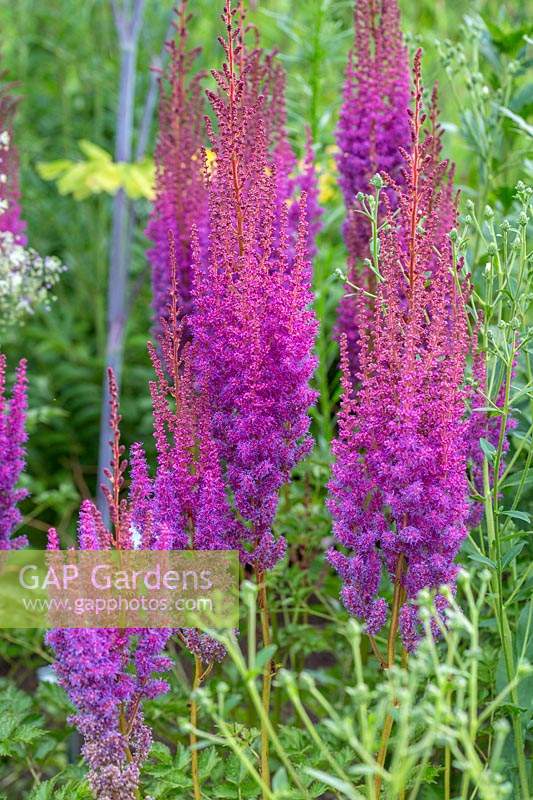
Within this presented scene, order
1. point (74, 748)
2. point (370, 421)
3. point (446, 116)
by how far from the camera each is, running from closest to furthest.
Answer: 1. point (370, 421)
2. point (74, 748)
3. point (446, 116)

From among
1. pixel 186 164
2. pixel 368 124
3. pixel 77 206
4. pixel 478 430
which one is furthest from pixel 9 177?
pixel 77 206

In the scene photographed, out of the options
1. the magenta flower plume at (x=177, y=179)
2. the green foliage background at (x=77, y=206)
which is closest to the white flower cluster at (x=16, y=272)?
the magenta flower plume at (x=177, y=179)

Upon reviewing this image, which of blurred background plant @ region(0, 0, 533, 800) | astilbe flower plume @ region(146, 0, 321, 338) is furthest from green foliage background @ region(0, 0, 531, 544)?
astilbe flower plume @ region(146, 0, 321, 338)

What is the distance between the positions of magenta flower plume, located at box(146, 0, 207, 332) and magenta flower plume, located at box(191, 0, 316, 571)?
64 centimetres

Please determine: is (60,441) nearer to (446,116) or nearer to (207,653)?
(446,116)

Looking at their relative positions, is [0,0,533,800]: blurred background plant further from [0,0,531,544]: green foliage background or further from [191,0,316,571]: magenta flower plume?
[191,0,316,571]: magenta flower plume

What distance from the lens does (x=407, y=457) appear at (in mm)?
1640

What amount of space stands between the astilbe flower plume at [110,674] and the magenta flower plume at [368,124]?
96 cm

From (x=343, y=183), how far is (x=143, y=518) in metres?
1.09

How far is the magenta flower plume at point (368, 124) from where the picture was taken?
8.04 ft

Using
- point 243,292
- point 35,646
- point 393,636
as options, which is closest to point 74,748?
point 35,646

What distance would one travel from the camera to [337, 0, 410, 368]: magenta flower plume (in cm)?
245

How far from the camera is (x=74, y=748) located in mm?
2709

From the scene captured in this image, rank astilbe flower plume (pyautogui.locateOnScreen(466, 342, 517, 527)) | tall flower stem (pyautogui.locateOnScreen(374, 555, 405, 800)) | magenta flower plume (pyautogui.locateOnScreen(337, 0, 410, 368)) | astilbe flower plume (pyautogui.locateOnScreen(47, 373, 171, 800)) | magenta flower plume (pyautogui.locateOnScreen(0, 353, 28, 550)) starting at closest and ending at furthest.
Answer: astilbe flower plume (pyautogui.locateOnScreen(47, 373, 171, 800)), tall flower stem (pyautogui.locateOnScreen(374, 555, 405, 800)), astilbe flower plume (pyautogui.locateOnScreen(466, 342, 517, 527)), magenta flower plume (pyautogui.locateOnScreen(0, 353, 28, 550)), magenta flower plume (pyautogui.locateOnScreen(337, 0, 410, 368))
